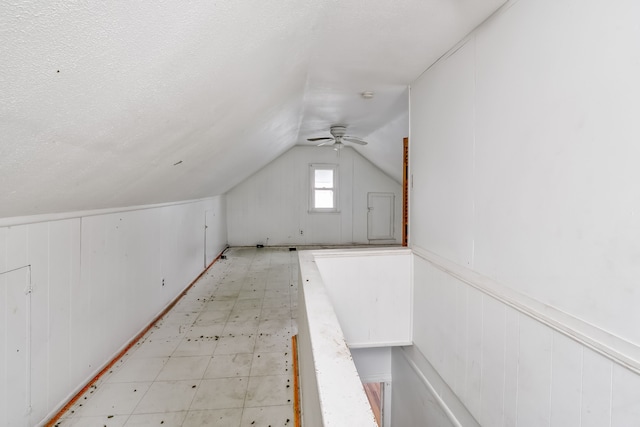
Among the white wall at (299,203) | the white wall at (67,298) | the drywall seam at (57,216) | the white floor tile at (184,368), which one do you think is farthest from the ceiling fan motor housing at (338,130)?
the white floor tile at (184,368)

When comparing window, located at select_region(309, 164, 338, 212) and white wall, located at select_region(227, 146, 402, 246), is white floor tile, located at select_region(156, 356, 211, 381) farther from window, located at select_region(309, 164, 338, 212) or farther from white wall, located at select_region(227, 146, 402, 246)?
window, located at select_region(309, 164, 338, 212)

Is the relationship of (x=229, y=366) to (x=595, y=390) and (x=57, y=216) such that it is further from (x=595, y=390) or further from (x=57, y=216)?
(x=595, y=390)

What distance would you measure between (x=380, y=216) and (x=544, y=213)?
19.8 ft

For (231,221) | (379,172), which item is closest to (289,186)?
(231,221)

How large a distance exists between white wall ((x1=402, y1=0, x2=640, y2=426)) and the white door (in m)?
5.09

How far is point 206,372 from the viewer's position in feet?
7.68

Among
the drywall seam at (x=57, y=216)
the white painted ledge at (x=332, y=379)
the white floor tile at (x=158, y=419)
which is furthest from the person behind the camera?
Answer: the white floor tile at (x=158, y=419)

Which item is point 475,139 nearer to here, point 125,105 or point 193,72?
point 193,72

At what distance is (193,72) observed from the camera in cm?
137

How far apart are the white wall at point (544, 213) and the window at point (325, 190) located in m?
5.01

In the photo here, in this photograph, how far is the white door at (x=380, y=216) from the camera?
7375 millimetres

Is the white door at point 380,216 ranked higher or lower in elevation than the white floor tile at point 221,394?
higher

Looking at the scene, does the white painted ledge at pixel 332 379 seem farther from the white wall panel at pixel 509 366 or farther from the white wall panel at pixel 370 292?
the white wall panel at pixel 370 292

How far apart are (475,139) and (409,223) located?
1.13 metres
